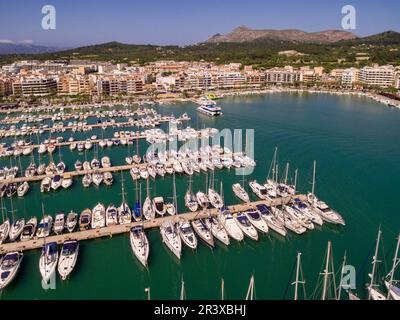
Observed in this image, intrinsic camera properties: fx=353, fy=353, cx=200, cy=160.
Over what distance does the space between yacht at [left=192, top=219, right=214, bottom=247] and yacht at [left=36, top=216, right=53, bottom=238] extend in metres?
4.60

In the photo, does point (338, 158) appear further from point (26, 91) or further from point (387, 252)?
point (26, 91)

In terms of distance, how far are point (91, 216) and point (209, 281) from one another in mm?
4916

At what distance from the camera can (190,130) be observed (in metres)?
23.7

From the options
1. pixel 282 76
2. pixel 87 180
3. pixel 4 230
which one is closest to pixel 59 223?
pixel 4 230

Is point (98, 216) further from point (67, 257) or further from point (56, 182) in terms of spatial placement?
point (56, 182)

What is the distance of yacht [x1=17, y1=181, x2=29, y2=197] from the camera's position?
1447 centimetres

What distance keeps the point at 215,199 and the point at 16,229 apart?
6747mm

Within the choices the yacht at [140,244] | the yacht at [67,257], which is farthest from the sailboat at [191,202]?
the yacht at [67,257]

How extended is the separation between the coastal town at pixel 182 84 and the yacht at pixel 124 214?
25.7 metres

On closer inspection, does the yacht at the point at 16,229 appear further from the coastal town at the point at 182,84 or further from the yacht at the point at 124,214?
the coastal town at the point at 182,84

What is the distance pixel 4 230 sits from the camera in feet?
36.2

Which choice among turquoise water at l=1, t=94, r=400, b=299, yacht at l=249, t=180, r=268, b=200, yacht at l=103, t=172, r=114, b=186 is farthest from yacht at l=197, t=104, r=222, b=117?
yacht at l=249, t=180, r=268, b=200

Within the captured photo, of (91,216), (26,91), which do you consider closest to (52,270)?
(91,216)

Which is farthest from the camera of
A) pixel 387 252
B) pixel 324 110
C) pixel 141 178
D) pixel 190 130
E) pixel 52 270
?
pixel 324 110
